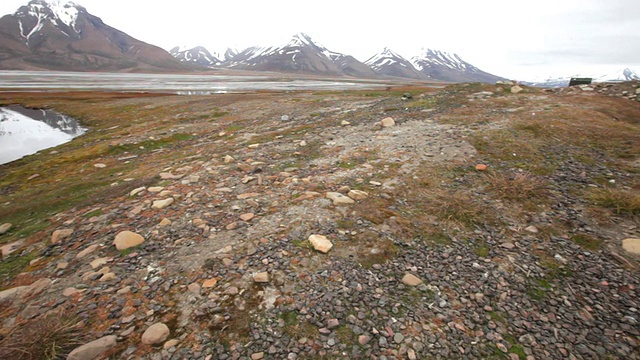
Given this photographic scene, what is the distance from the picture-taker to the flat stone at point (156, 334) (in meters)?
4.39

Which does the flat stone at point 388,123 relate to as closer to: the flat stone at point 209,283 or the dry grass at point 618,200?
the dry grass at point 618,200

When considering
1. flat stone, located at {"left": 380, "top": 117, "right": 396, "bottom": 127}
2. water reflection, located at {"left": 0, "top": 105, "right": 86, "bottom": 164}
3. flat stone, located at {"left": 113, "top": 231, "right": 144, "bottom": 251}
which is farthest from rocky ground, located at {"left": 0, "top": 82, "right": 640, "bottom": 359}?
water reflection, located at {"left": 0, "top": 105, "right": 86, "bottom": 164}

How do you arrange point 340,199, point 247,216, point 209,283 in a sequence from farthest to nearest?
point 340,199 < point 247,216 < point 209,283

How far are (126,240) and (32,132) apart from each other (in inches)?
1232

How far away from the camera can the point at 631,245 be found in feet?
19.6

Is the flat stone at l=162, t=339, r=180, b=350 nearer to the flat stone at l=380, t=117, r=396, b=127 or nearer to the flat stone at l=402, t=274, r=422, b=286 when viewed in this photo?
the flat stone at l=402, t=274, r=422, b=286

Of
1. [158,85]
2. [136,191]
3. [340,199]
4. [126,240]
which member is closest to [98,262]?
[126,240]

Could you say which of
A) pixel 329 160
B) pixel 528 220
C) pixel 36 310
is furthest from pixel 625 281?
pixel 36 310

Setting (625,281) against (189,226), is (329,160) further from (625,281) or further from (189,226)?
(625,281)

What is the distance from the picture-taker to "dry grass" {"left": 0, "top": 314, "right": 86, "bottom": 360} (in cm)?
400

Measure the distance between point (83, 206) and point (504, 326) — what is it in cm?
1148

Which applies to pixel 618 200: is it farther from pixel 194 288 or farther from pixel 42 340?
pixel 42 340

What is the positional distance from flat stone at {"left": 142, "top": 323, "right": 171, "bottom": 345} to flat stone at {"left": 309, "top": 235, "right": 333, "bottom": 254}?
3.14 m

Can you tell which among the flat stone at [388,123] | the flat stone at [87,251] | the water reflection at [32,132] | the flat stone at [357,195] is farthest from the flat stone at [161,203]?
the water reflection at [32,132]
